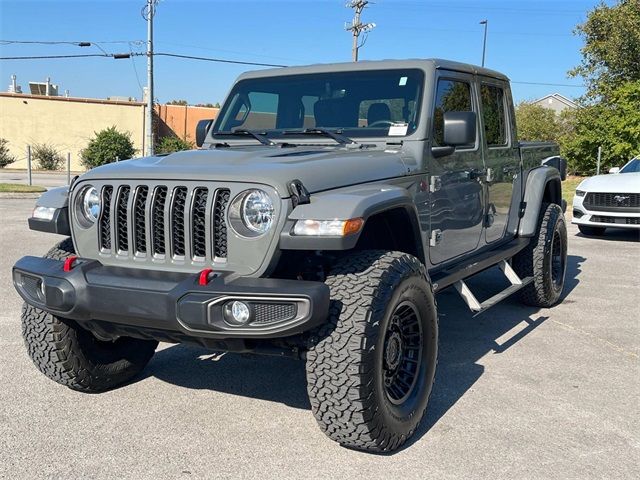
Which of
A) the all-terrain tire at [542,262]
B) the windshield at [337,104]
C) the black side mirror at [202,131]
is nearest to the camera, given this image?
the windshield at [337,104]

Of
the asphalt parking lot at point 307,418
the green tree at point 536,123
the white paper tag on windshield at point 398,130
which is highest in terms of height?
the green tree at point 536,123

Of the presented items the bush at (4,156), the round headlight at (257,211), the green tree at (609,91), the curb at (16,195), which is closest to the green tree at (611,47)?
the green tree at (609,91)

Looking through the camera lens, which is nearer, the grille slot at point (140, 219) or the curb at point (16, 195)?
the grille slot at point (140, 219)

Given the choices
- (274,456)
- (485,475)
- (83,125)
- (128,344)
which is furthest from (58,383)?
(83,125)

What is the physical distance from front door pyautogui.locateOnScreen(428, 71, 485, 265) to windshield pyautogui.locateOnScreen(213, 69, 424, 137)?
21 centimetres

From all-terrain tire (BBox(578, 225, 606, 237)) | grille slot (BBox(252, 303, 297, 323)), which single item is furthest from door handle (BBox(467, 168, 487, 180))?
all-terrain tire (BBox(578, 225, 606, 237))

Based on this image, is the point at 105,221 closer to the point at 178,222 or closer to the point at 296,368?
the point at 178,222

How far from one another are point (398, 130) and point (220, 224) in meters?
1.52

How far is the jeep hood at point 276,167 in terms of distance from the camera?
3.04 metres

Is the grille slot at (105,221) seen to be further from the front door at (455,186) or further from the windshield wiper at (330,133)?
the front door at (455,186)

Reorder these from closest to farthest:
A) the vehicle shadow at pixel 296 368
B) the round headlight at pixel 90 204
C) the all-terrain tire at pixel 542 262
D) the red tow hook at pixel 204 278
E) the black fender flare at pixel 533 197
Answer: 1. the red tow hook at pixel 204 278
2. the round headlight at pixel 90 204
3. the vehicle shadow at pixel 296 368
4. the black fender flare at pixel 533 197
5. the all-terrain tire at pixel 542 262

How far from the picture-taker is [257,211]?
2986mm

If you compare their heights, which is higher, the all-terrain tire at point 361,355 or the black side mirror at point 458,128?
the black side mirror at point 458,128

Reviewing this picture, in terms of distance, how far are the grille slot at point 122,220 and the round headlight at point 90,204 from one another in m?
0.17
